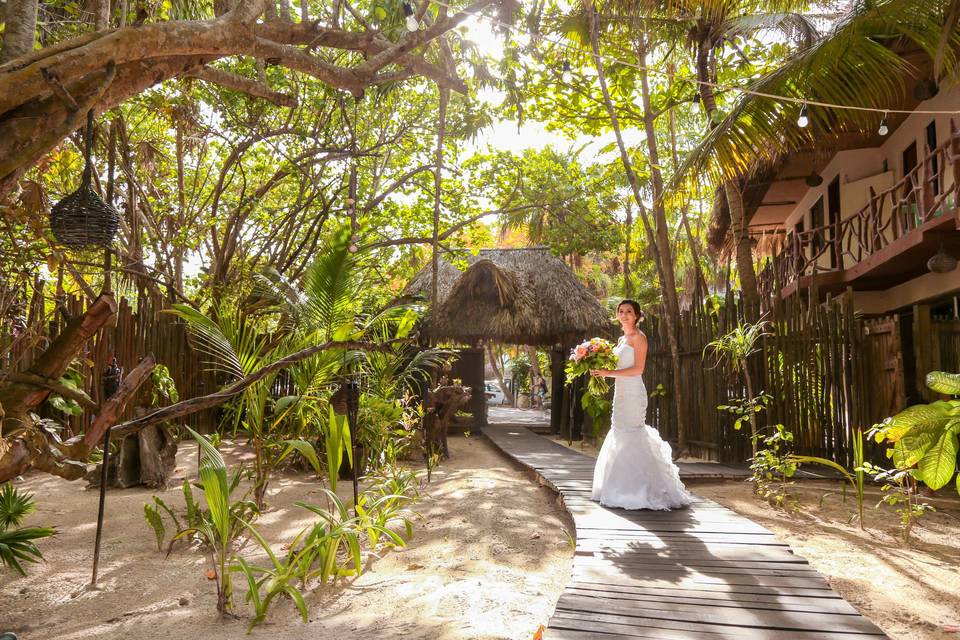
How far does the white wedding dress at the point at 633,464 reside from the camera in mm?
5133

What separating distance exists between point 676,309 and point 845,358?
238cm

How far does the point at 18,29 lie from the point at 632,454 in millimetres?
4703

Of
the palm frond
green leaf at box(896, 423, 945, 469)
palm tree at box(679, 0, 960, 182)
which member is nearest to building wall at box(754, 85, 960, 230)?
palm tree at box(679, 0, 960, 182)

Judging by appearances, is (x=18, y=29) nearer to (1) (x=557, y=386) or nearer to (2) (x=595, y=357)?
(2) (x=595, y=357)

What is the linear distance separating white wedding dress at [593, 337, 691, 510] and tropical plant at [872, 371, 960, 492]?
144 cm

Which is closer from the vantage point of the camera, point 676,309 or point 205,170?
point 676,309

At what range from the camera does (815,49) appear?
6.20 meters

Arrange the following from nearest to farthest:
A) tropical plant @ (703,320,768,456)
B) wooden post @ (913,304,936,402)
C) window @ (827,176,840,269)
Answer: wooden post @ (913,304,936,402), tropical plant @ (703,320,768,456), window @ (827,176,840,269)

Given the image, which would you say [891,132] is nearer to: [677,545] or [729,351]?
[729,351]

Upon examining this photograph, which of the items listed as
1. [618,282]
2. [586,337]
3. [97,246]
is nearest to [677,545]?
[97,246]

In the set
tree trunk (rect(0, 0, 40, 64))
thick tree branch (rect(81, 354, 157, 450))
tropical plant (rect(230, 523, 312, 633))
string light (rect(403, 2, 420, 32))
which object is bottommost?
tropical plant (rect(230, 523, 312, 633))

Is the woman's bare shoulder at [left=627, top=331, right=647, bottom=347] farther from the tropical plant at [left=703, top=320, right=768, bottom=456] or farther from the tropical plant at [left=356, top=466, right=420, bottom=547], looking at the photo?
the tropical plant at [left=356, top=466, right=420, bottom=547]

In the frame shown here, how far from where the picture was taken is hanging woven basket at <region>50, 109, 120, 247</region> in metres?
3.65

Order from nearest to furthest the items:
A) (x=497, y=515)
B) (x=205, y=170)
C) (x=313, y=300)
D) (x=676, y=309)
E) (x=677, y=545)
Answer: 1. (x=677, y=545)
2. (x=313, y=300)
3. (x=497, y=515)
4. (x=676, y=309)
5. (x=205, y=170)
